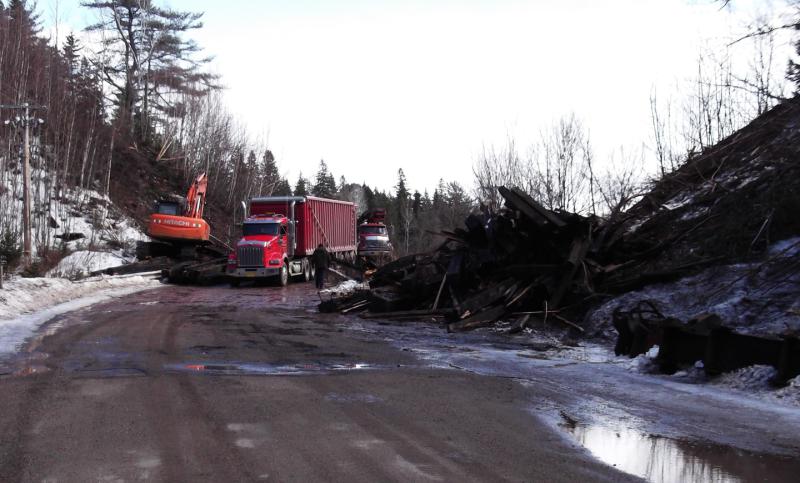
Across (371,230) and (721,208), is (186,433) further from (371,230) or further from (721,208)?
(371,230)

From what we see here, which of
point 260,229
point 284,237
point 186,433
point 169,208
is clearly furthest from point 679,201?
point 169,208

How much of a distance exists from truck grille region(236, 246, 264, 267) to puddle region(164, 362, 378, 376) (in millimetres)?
19046

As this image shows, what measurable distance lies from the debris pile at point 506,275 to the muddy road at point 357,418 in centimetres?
320

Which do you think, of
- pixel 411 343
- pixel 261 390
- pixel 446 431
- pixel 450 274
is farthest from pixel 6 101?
pixel 446 431

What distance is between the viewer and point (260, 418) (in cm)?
677

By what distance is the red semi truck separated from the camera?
29.0 m

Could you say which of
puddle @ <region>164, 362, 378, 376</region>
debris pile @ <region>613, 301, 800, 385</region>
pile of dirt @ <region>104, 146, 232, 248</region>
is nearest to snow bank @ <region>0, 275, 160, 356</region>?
puddle @ <region>164, 362, 378, 376</region>

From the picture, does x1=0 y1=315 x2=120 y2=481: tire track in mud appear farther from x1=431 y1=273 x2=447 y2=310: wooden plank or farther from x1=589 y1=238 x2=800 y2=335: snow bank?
x1=589 y1=238 x2=800 y2=335: snow bank

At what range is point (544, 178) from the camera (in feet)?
118

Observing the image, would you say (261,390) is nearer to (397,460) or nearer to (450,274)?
(397,460)

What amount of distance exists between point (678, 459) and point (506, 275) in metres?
10.9

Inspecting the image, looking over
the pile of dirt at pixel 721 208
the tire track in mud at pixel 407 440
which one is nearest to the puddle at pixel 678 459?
the tire track in mud at pixel 407 440

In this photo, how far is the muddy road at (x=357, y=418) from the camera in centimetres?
536

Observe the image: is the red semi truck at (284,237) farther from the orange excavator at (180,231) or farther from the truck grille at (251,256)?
the orange excavator at (180,231)
